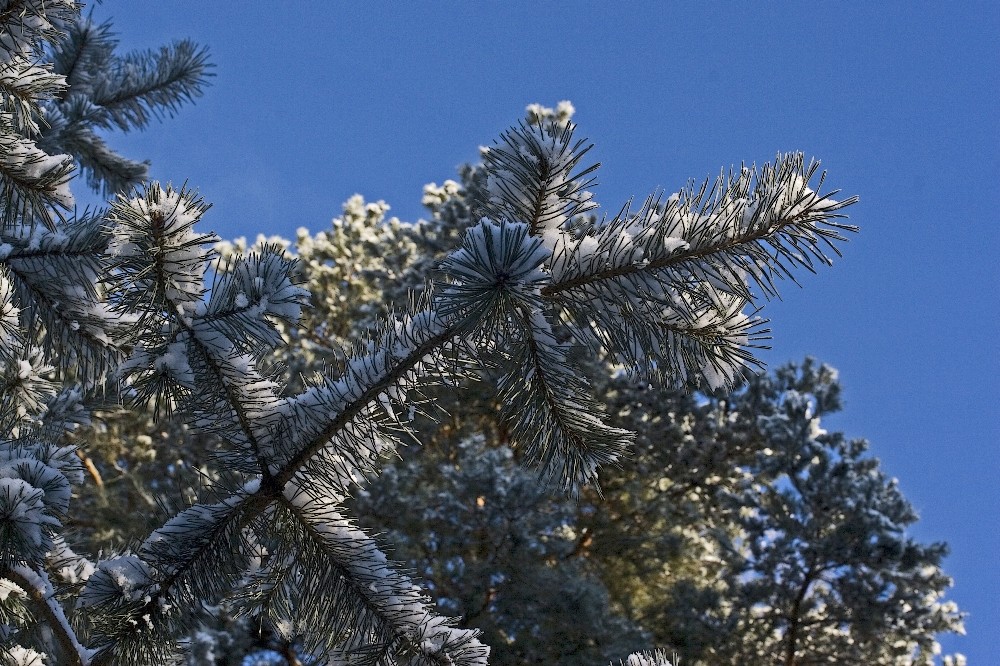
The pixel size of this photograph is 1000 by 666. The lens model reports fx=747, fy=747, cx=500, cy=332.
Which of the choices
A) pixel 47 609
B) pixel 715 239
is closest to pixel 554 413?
pixel 715 239

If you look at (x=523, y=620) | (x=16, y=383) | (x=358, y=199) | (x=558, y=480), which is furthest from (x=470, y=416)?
(x=558, y=480)

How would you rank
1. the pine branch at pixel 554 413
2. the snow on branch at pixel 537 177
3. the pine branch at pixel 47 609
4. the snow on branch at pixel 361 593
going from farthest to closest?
the pine branch at pixel 47 609 < the snow on branch at pixel 361 593 < the pine branch at pixel 554 413 < the snow on branch at pixel 537 177

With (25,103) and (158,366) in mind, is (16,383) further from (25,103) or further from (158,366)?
(158,366)

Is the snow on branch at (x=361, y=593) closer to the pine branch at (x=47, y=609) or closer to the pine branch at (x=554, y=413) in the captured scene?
the pine branch at (x=554, y=413)

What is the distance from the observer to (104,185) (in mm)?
4523

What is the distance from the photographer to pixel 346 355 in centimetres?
185

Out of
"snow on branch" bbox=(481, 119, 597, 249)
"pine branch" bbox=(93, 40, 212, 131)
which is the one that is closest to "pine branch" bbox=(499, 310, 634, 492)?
"snow on branch" bbox=(481, 119, 597, 249)

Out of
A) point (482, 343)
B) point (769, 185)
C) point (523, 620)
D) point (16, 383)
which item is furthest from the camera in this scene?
point (523, 620)

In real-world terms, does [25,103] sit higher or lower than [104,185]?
lower

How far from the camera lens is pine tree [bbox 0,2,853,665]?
1437 mm

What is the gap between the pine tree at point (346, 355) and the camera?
1.44 m

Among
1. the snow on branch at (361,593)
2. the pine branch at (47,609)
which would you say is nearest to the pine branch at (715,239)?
the snow on branch at (361,593)

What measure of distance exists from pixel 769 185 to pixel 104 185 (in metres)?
4.27

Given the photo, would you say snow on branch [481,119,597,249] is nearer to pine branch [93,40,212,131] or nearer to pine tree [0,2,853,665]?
pine tree [0,2,853,665]
